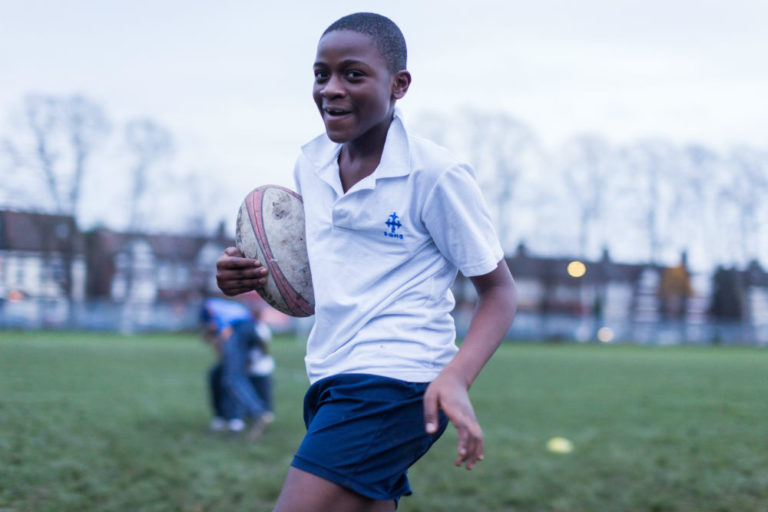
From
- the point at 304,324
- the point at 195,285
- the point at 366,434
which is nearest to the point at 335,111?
the point at 366,434

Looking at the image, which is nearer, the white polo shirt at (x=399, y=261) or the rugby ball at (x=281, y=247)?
the white polo shirt at (x=399, y=261)

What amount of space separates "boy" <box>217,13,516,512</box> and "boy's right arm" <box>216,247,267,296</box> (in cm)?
31

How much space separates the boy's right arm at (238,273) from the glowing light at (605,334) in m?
55.8

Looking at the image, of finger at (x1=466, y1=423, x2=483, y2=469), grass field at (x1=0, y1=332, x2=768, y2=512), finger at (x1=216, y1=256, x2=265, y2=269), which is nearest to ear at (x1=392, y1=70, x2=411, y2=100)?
finger at (x1=216, y1=256, x2=265, y2=269)

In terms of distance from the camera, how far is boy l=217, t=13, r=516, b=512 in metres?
2.32

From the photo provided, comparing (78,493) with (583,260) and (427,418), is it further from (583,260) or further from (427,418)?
(583,260)

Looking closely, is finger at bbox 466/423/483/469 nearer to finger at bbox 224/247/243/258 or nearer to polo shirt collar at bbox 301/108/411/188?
polo shirt collar at bbox 301/108/411/188

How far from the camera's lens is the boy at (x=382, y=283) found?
2.32 metres

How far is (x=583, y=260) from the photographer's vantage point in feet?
217

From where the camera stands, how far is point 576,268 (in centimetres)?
6731

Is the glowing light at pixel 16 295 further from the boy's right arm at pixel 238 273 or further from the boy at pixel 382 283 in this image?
the boy at pixel 382 283

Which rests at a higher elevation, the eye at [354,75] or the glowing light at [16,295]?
the eye at [354,75]

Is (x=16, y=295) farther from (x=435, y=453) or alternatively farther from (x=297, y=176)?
(x=297, y=176)

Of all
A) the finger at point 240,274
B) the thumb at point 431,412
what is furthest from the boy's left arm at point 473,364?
the finger at point 240,274
